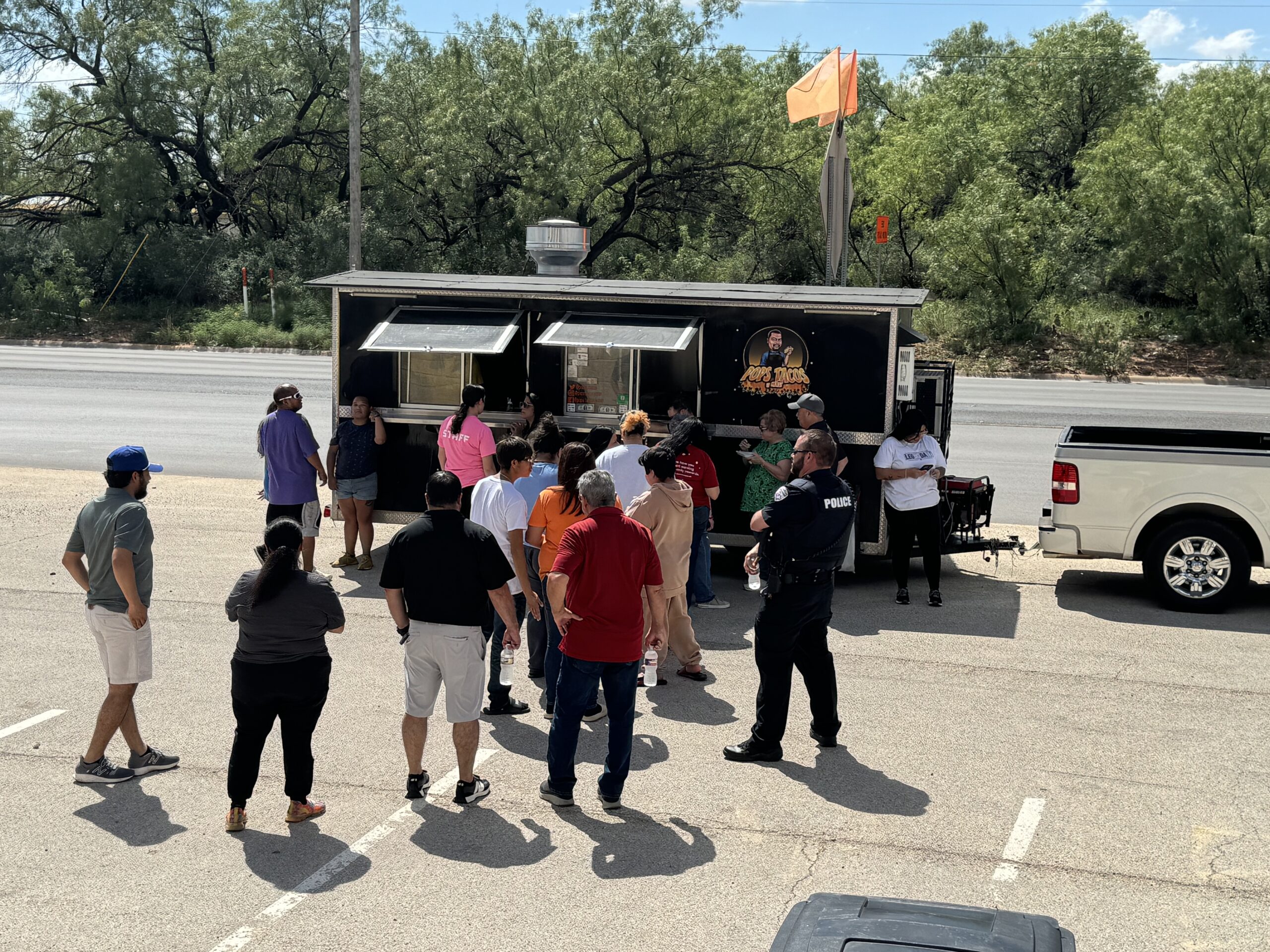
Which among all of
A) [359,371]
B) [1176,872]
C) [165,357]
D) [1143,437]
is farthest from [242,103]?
[1176,872]

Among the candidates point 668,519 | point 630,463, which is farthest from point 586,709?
point 630,463

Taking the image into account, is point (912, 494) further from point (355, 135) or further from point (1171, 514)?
point (355, 135)

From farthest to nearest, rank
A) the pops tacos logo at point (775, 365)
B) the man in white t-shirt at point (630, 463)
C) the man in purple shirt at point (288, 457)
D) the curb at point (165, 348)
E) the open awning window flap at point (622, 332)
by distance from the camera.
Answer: the curb at point (165, 348) < the pops tacos logo at point (775, 365) < the open awning window flap at point (622, 332) < the man in purple shirt at point (288, 457) < the man in white t-shirt at point (630, 463)

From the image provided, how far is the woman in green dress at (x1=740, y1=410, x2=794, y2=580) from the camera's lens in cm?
1048

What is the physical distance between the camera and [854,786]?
21.7 feet

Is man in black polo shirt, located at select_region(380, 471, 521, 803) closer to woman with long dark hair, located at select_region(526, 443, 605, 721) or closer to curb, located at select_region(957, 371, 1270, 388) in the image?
woman with long dark hair, located at select_region(526, 443, 605, 721)

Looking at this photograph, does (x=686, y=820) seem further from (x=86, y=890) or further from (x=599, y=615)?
(x=86, y=890)

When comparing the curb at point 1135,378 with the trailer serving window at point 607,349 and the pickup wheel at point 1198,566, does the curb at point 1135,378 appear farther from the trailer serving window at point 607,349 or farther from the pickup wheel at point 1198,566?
the pickup wheel at point 1198,566

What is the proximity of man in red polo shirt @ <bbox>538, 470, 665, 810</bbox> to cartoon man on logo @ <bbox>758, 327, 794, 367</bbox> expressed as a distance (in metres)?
5.26

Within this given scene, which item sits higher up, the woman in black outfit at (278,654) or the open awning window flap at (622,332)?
the open awning window flap at (622,332)

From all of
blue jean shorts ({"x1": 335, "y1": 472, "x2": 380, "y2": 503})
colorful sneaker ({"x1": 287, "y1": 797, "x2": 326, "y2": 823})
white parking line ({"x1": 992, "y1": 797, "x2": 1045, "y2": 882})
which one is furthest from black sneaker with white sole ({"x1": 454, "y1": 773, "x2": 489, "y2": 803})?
blue jean shorts ({"x1": 335, "y1": 472, "x2": 380, "y2": 503})

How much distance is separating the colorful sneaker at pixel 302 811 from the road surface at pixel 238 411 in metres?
6.35

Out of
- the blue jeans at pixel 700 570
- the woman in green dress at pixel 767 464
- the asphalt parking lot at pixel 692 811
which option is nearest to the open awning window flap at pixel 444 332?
the woman in green dress at pixel 767 464

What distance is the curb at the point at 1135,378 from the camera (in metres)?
30.7
